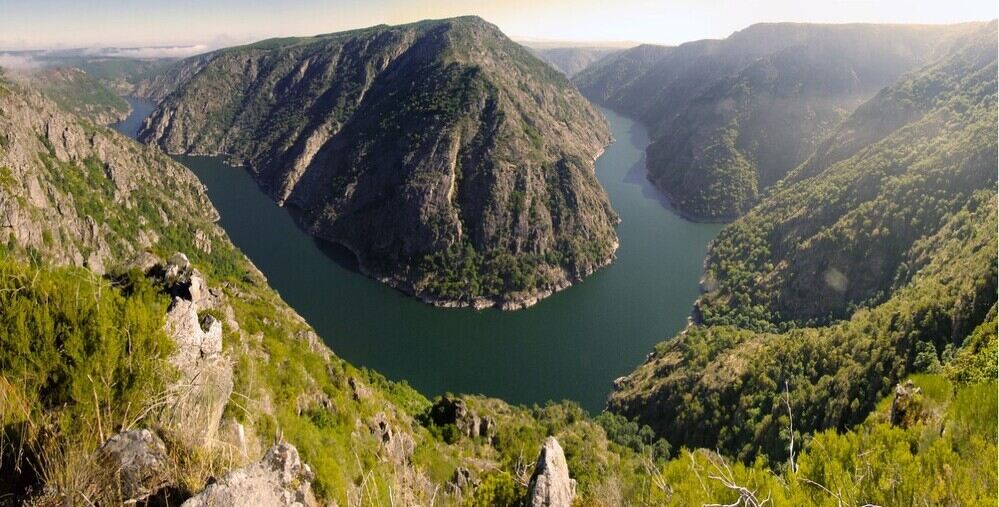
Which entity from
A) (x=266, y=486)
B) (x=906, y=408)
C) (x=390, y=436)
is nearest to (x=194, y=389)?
(x=266, y=486)

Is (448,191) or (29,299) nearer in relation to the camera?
(29,299)

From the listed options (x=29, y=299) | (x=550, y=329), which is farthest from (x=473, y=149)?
(x=29, y=299)

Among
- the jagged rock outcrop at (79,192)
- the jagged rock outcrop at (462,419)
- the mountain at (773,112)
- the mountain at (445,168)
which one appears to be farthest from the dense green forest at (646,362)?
the mountain at (773,112)

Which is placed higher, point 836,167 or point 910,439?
point 910,439

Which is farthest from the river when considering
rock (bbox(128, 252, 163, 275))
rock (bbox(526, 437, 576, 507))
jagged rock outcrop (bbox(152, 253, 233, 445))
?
rock (bbox(526, 437, 576, 507))

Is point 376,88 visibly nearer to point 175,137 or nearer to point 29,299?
point 175,137

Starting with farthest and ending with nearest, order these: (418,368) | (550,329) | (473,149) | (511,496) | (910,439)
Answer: (473,149)
(550,329)
(418,368)
(511,496)
(910,439)

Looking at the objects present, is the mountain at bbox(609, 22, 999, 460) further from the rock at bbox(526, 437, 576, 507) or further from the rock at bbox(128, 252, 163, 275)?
the rock at bbox(128, 252, 163, 275)
